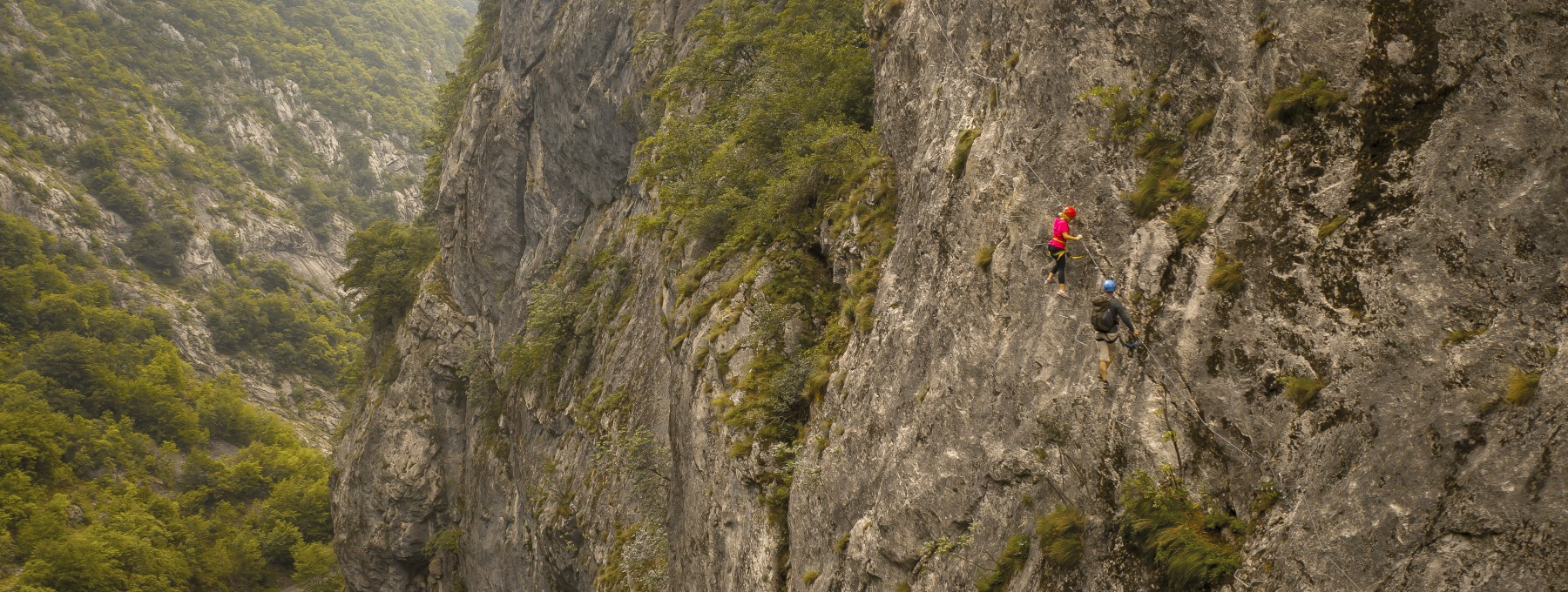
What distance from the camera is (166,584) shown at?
56.8 m

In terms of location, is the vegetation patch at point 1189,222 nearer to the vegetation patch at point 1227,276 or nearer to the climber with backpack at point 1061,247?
the vegetation patch at point 1227,276

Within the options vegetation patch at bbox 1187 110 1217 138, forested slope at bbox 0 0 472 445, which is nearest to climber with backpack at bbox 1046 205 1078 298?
vegetation patch at bbox 1187 110 1217 138

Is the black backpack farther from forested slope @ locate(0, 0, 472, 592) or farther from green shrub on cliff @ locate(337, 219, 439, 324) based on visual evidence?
forested slope @ locate(0, 0, 472, 592)

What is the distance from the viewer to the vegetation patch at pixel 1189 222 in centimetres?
954

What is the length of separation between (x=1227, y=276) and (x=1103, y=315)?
1307 mm

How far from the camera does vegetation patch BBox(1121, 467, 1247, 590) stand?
8492 millimetres

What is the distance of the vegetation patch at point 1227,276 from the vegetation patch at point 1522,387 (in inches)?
91.1

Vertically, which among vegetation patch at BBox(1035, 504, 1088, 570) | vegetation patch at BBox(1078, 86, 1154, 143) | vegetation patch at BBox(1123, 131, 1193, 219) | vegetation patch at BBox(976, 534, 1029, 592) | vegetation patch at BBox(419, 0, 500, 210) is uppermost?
vegetation patch at BBox(419, 0, 500, 210)

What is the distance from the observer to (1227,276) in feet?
29.7

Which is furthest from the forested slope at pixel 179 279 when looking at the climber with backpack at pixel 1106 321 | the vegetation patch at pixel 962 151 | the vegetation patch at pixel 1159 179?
the vegetation patch at pixel 1159 179

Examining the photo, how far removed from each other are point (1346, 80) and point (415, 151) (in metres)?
132

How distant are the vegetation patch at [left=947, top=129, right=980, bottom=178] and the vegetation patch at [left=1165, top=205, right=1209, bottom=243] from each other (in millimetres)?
3955

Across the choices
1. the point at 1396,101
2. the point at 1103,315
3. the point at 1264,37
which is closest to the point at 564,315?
the point at 1103,315

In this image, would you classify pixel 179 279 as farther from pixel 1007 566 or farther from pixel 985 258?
pixel 1007 566
